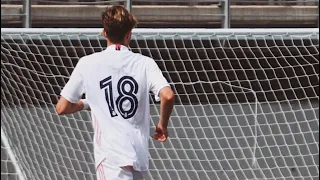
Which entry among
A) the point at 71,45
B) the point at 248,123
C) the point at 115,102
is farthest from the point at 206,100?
the point at 115,102

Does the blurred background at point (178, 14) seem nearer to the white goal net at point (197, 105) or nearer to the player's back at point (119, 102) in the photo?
the white goal net at point (197, 105)

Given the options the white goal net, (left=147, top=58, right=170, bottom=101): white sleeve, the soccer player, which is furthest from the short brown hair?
the white goal net

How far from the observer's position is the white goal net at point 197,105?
5.23 m

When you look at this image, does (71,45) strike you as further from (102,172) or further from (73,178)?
(102,172)

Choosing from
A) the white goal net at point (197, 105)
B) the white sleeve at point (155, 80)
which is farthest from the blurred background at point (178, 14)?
the white sleeve at point (155, 80)

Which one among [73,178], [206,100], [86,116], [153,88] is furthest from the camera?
[206,100]

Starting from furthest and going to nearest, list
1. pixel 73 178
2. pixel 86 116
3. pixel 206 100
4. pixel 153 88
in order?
pixel 206 100
pixel 86 116
pixel 73 178
pixel 153 88

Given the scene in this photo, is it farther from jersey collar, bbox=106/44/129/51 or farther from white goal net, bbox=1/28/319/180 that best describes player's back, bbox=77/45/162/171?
white goal net, bbox=1/28/319/180

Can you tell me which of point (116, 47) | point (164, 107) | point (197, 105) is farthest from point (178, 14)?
point (164, 107)

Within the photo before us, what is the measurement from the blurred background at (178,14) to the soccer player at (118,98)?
4.12 m

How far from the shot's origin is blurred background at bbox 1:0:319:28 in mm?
7066

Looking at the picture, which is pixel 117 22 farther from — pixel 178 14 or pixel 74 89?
pixel 178 14

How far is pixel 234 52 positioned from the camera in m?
5.98

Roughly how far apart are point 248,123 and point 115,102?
3.77m
